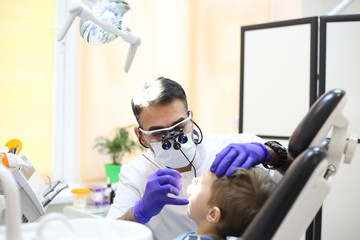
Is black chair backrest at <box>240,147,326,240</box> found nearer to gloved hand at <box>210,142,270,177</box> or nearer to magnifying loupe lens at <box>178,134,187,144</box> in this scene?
gloved hand at <box>210,142,270,177</box>

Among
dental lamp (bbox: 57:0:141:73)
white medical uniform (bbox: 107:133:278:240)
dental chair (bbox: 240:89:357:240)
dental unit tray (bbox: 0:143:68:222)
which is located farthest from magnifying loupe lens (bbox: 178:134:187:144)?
dental chair (bbox: 240:89:357:240)

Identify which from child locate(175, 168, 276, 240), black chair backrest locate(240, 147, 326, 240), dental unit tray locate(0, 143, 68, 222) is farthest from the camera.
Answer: dental unit tray locate(0, 143, 68, 222)

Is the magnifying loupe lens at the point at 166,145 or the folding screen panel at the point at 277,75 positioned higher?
the folding screen panel at the point at 277,75

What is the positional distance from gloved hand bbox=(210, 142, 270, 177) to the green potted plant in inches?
68.8

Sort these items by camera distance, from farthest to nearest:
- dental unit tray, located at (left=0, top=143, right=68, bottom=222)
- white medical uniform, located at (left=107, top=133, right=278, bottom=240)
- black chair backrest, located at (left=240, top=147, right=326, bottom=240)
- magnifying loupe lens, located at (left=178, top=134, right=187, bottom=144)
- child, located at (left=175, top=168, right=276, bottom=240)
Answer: white medical uniform, located at (left=107, top=133, right=278, bottom=240)
magnifying loupe lens, located at (left=178, top=134, right=187, bottom=144)
dental unit tray, located at (left=0, top=143, right=68, bottom=222)
child, located at (left=175, top=168, right=276, bottom=240)
black chair backrest, located at (left=240, top=147, right=326, bottom=240)

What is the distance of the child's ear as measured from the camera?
3.73 feet

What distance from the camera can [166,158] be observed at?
163 cm

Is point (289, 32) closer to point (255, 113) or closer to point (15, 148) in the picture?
point (255, 113)

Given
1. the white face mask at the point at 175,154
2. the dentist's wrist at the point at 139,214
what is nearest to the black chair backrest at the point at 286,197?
the dentist's wrist at the point at 139,214

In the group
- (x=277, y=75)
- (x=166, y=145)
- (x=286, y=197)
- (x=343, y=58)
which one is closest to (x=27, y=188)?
(x=166, y=145)

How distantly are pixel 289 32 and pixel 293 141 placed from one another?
6.18 ft

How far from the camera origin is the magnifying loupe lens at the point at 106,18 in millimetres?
1311

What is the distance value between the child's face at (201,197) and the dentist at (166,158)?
3.4 inches

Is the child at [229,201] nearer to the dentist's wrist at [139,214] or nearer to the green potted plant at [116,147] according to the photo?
the dentist's wrist at [139,214]
